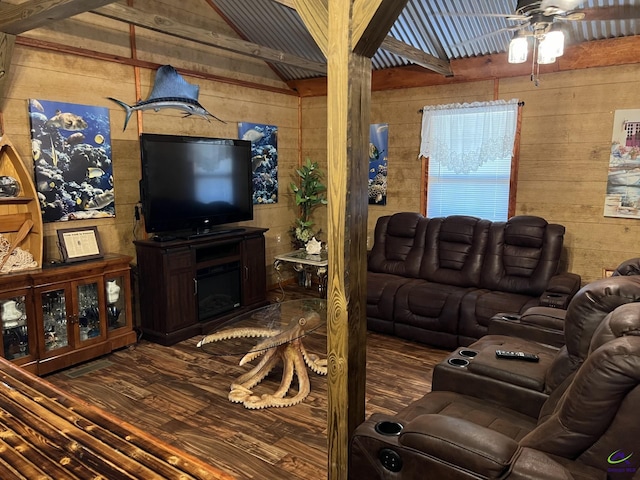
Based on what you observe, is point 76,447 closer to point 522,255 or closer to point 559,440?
point 559,440

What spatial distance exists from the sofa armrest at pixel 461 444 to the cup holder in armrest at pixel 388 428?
0.34ft

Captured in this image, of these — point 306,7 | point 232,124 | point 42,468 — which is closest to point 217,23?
point 232,124

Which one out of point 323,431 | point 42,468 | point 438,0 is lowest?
point 323,431

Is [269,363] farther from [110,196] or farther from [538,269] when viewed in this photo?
[538,269]

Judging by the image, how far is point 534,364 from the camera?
245 cm

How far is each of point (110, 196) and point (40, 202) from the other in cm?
59

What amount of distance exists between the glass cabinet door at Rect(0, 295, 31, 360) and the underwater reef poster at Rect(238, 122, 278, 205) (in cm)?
289

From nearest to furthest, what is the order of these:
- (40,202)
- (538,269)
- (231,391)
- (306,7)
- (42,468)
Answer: (42,468) < (306,7) < (231,391) < (40,202) < (538,269)

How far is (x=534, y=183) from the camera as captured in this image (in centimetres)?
476

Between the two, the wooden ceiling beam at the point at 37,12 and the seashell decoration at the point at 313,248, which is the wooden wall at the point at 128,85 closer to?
the wooden ceiling beam at the point at 37,12

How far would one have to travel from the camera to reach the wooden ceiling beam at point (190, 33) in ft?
11.3

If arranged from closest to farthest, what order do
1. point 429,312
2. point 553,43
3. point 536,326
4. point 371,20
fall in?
point 371,20 → point 553,43 → point 536,326 → point 429,312

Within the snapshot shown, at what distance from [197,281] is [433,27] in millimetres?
3373

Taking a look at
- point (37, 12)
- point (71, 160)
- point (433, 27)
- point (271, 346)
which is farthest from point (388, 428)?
point (433, 27)
